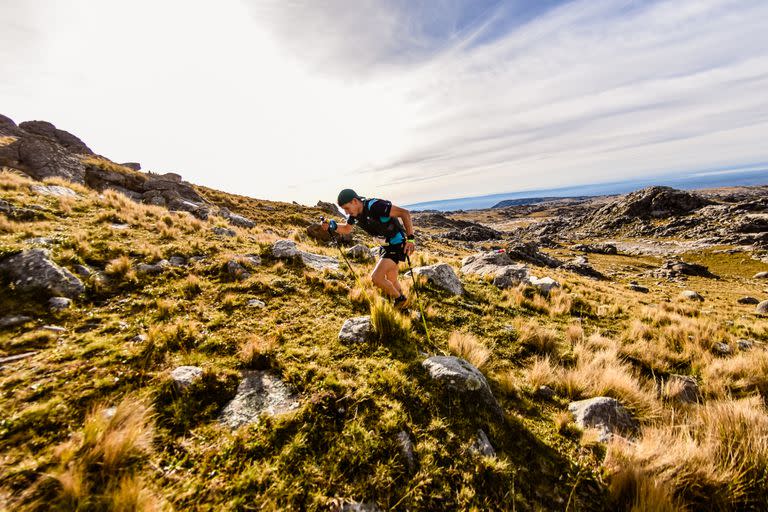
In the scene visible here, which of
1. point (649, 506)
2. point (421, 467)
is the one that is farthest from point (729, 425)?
point (421, 467)

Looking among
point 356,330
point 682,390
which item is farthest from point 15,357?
point 682,390

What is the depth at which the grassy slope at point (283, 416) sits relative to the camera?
277cm

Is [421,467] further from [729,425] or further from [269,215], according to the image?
[269,215]

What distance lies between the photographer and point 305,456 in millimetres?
3072

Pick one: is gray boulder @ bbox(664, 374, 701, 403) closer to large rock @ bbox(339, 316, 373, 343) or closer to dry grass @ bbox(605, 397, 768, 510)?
dry grass @ bbox(605, 397, 768, 510)

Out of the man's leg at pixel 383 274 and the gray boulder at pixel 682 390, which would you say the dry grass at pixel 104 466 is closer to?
the man's leg at pixel 383 274

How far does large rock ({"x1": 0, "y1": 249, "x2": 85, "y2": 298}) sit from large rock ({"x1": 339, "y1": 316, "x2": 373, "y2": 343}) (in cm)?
562

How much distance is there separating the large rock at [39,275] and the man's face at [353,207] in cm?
585

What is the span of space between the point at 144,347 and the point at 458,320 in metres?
6.81

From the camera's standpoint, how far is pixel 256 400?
383 centimetres

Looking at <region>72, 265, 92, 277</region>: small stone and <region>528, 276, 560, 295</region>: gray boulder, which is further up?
<region>72, 265, 92, 277</region>: small stone

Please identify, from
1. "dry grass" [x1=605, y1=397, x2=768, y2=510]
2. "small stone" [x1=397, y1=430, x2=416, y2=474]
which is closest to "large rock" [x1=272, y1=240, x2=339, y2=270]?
"small stone" [x1=397, y1=430, x2=416, y2=474]

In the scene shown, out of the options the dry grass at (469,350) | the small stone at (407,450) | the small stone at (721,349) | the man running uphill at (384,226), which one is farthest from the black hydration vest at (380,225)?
the small stone at (721,349)

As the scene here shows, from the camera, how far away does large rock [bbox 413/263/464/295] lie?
10.1 meters
